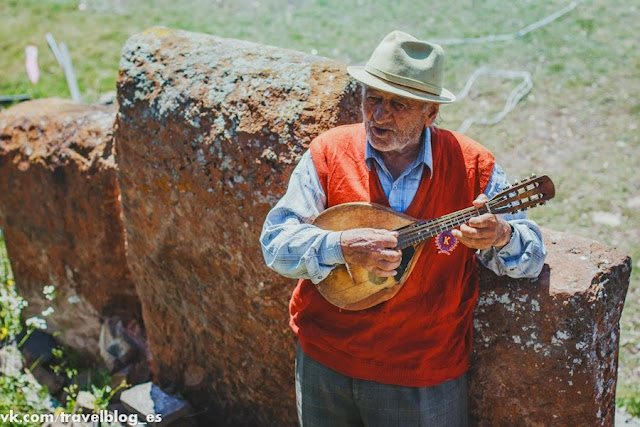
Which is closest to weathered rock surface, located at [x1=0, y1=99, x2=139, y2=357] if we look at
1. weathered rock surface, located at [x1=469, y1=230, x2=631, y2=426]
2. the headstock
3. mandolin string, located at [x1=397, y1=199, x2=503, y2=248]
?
mandolin string, located at [x1=397, y1=199, x2=503, y2=248]

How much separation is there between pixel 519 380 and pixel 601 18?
6.45 meters

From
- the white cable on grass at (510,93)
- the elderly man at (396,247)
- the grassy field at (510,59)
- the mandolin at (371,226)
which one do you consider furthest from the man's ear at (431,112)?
the white cable on grass at (510,93)

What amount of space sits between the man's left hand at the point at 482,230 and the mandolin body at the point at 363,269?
232 mm

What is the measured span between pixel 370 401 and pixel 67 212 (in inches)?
106

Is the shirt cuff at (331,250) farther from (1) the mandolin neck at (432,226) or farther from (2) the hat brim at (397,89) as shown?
(2) the hat brim at (397,89)

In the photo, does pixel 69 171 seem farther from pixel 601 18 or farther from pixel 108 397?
pixel 601 18

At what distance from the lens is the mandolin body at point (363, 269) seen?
2678 millimetres

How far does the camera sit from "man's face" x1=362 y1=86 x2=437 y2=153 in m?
2.63

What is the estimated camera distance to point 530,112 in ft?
23.0

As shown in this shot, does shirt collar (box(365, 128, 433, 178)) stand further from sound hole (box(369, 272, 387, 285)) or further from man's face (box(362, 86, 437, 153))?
sound hole (box(369, 272, 387, 285))

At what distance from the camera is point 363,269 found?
272cm

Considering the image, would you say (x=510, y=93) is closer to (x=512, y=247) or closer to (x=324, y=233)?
(x=512, y=247)

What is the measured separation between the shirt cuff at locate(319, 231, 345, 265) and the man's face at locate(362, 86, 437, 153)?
0.35m

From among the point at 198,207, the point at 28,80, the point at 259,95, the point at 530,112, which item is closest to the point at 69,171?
the point at 198,207
